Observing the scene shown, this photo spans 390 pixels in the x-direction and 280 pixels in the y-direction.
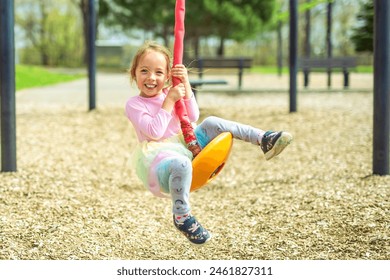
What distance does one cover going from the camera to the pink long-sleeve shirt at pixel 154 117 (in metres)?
2.14

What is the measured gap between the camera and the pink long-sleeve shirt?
2.14 m

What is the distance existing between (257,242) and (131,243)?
0.87 metres

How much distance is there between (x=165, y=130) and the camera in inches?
86.4

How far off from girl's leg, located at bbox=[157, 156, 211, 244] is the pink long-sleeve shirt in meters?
0.11

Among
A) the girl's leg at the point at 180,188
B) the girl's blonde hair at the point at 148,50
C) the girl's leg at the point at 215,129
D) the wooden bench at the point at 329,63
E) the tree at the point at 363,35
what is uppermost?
the tree at the point at 363,35

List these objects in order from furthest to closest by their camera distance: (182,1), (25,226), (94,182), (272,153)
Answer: (94,182), (25,226), (272,153), (182,1)

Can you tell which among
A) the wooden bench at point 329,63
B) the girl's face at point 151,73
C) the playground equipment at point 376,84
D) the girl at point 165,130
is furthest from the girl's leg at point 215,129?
the wooden bench at point 329,63

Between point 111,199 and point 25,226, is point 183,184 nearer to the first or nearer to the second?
point 25,226

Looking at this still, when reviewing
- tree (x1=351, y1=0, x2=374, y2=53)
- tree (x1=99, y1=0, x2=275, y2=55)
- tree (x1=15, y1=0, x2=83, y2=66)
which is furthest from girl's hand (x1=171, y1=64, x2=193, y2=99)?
tree (x1=15, y1=0, x2=83, y2=66)

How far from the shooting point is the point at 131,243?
4680 mm

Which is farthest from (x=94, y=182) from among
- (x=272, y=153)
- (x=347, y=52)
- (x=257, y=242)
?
(x=347, y=52)

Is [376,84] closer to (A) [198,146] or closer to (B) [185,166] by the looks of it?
(A) [198,146]

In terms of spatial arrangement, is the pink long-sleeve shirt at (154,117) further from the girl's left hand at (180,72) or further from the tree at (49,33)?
the tree at (49,33)

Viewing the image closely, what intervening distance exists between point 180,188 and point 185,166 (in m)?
0.09
